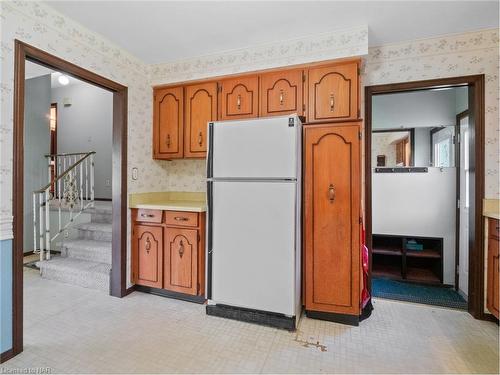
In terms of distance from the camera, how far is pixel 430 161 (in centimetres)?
335

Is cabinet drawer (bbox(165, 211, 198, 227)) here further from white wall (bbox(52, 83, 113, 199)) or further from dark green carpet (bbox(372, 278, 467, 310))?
white wall (bbox(52, 83, 113, 199))

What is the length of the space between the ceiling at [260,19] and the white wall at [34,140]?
3083mm

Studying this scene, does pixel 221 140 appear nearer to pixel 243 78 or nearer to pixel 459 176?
pixel 243 78

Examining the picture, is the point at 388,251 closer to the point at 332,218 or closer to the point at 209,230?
the point at 332,218

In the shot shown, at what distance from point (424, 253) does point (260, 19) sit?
3226 millimetres

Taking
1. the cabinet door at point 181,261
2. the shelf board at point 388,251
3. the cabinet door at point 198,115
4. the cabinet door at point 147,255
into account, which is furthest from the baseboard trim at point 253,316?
the shelf board at point 388,251

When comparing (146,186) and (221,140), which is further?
(146,186)

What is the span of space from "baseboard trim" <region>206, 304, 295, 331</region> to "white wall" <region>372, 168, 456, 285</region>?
1.99 metres

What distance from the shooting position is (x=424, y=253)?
337 cm

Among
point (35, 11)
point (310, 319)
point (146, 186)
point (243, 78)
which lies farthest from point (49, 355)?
point (243, 78)

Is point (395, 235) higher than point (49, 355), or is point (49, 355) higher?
point (395, 235)

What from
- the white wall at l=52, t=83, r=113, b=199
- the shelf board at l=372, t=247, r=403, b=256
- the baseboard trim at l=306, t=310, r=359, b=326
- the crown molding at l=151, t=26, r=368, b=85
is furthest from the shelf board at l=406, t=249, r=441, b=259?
the white wall at l=52, t=83, r=113, b=199

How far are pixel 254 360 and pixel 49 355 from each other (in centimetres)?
138

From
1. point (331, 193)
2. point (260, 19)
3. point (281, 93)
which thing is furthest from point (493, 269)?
point (260, 19)
